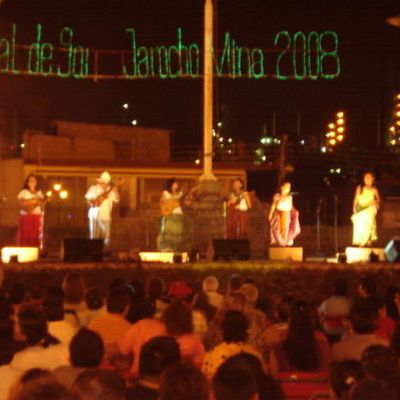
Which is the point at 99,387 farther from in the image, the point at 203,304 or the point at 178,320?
the point at 203,304

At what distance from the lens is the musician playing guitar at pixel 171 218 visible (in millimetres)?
22438

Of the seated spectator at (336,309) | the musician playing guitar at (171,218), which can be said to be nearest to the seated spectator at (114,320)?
the seated spectator at (336,309)

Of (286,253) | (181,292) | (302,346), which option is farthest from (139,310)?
(286,253)

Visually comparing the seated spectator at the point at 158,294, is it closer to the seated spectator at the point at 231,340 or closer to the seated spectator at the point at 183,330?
the seated spectator at the point at 183,330

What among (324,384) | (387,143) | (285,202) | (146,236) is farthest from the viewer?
(387,143)

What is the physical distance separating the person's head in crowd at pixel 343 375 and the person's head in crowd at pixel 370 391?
80 centimetres

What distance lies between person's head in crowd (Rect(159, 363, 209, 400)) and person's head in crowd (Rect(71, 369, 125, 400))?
208 millimetres

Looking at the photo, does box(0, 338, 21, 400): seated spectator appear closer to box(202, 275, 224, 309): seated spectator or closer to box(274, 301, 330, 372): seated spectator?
box(274, 301, 330, 372): seated spectator

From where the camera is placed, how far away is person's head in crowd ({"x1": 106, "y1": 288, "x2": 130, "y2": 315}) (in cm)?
850

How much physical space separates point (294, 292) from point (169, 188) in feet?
17.6

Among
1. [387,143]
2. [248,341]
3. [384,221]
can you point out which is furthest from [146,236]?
[387,143]

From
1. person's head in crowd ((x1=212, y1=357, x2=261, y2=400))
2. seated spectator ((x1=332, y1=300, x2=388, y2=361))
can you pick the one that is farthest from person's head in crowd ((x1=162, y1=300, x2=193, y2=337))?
person's head in crowd ((x1=212, y1=357, x2=261, y2=400))

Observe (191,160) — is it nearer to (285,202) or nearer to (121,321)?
(285,202)

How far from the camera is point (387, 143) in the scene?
166 feet
